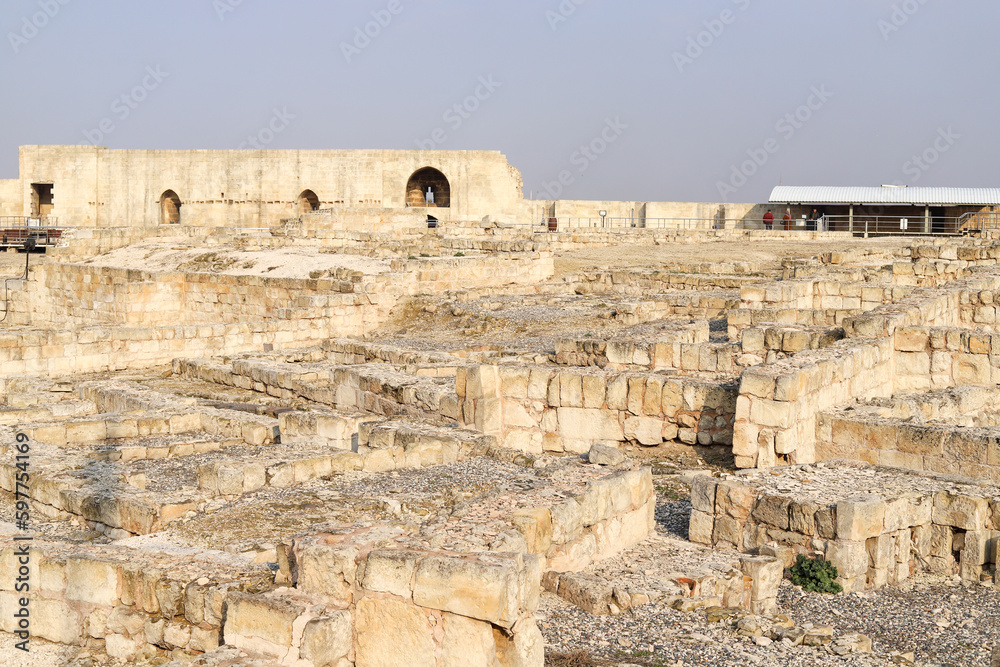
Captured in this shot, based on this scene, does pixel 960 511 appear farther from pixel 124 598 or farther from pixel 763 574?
pixel 124 598

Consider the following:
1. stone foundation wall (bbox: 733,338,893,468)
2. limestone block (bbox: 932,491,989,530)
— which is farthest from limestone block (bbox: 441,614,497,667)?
stone foundation wall (bbox: 733,338,893,468)

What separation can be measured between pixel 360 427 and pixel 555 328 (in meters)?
7.75

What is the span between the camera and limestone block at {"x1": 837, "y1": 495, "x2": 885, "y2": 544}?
21.1ft

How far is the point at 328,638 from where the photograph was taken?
470 cm

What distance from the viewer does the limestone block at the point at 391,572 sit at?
469 centimetres

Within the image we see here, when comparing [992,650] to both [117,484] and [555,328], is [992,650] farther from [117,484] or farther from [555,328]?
[555,328]

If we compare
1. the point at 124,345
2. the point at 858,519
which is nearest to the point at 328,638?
the point at 858,519

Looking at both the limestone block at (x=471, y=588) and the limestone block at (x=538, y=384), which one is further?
the limestone block at (x=538, y=384)

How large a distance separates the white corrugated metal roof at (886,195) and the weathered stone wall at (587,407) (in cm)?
2828

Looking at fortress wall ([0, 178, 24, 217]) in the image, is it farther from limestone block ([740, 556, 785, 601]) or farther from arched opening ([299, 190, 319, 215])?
limestone block ([740, 556, 785, 601])

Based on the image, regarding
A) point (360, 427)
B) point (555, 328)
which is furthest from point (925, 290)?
point (360, 427)

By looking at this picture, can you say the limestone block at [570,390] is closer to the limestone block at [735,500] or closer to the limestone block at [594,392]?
the limestone block at [594,392]

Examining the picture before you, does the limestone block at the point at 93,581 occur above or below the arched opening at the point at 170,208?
below

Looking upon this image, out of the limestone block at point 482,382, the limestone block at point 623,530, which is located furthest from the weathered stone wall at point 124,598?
the limestone block at point 482,382
